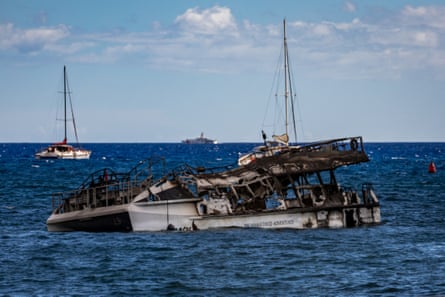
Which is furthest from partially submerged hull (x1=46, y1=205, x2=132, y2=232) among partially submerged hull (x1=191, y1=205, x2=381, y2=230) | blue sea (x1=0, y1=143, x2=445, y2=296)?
partially submerged hull (x1=191, y1=205, x2=381, y2=230)

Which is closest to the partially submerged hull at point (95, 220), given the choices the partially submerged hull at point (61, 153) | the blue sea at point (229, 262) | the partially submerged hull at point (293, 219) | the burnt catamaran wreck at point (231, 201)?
the burnt catamaran wreck at point (231, 201)

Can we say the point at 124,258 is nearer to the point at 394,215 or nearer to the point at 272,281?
the point at 272,281

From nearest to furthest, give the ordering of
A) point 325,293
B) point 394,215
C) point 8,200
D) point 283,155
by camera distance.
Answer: point 325,293 → point 283,155 → point 394,215 → point 8,200

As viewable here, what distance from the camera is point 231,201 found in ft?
148

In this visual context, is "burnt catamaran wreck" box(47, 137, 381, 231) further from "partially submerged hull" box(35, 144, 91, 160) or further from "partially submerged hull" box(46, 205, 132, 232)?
"partially submerged hull" box(35, 144, 91, 160)

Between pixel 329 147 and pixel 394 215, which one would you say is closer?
pixel 329 147

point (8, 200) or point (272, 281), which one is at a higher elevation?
point (8, 200)

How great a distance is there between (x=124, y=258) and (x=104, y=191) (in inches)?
365

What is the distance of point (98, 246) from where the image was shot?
3994cm

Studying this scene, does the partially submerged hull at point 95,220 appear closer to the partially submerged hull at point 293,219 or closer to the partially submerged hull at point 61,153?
the partially submerged hull at point 293,219

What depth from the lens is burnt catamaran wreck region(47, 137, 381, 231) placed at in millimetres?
43031

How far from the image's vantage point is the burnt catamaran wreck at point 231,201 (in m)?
43.0

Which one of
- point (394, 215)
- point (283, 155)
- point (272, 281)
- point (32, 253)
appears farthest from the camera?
point (394, 215)

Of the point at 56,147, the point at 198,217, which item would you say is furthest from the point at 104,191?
the point at 56,147
